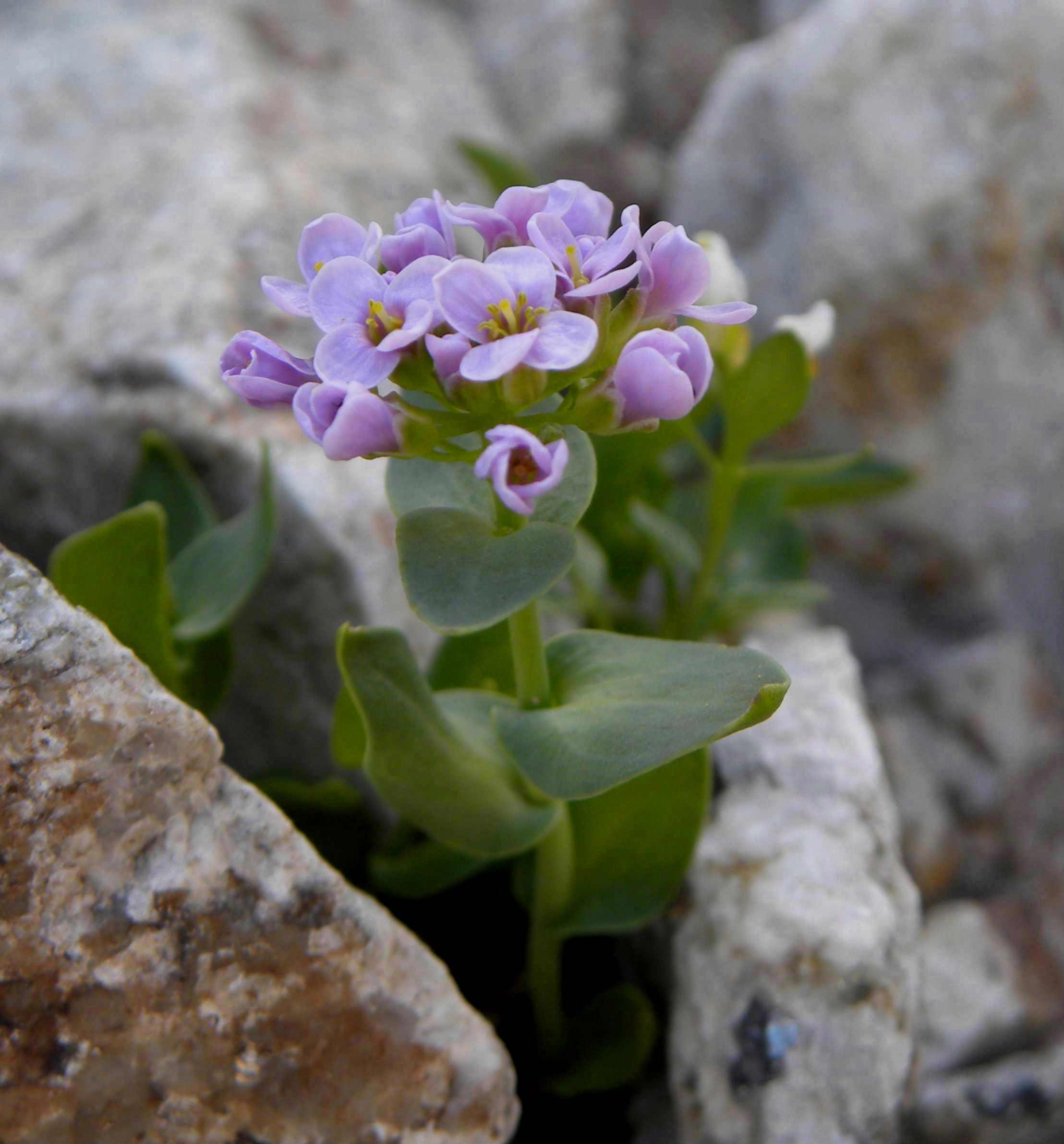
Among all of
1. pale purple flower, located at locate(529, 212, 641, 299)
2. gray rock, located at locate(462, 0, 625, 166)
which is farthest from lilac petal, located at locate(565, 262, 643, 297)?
gray rock, located at locate(462, 0, 625, 166)

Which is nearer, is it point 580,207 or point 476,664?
point 580,207

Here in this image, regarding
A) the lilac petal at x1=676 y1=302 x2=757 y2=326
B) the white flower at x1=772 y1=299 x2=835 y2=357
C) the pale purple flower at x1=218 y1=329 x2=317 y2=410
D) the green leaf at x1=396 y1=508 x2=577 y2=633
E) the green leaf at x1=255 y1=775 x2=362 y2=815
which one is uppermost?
the lilac petal at x1=676 y1=302 x2=757 y2=326

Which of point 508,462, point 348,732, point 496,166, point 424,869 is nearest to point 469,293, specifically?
point 508,462

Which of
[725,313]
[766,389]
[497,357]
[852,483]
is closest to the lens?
[497,357]

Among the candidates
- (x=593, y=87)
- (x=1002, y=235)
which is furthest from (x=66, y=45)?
(x=1002, y=235)

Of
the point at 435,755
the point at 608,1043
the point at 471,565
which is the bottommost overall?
the point at 608,1043

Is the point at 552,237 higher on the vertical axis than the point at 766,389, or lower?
higher

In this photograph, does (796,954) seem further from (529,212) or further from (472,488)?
(529,212)

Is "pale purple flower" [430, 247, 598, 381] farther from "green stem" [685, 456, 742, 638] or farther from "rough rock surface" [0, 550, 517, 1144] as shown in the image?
"green stem" [685, 456, 742, 638]
